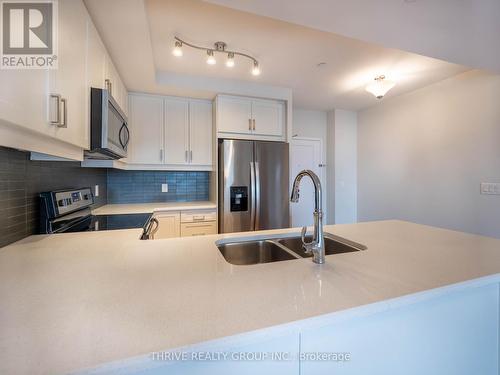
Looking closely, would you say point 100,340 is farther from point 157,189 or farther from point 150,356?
point 157,189

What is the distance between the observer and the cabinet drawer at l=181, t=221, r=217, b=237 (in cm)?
262

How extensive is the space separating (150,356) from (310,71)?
2765mm

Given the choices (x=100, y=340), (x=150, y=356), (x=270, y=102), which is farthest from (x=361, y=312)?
(x=270, y=102)

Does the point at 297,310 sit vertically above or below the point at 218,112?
below

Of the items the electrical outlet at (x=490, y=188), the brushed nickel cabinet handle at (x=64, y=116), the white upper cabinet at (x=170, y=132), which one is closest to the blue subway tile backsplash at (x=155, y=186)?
the white upper cabinet at (x=170, y=132)

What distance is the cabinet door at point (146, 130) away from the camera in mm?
2719

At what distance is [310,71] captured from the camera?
8.24 feet

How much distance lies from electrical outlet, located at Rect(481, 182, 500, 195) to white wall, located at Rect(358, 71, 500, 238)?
43 millimetres

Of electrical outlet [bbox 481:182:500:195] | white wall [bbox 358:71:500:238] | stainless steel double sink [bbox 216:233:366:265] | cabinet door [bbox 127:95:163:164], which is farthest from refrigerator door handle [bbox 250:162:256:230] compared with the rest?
electrical outlet [bbox 481:182:500:195]

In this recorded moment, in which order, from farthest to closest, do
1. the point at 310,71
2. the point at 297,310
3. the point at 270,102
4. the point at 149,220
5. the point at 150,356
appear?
the point at 270,102
the point at 310,71
the point at 149,220
the point at 297,310
the point at 150,356

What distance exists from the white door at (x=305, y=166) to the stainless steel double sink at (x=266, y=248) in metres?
2.53

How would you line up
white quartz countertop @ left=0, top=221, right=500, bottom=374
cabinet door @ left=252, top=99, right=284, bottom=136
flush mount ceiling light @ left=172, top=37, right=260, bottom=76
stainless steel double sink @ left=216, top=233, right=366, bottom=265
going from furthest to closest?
cabinet door @ left=252, top=99, right=284, bottom=136 → flush mount ceiling light @ left=172, top=37, right=260, bottom=76 → stainless steel double sink @ left=216, top=233, right=366, bottom=265 → white quartz countertop @ left=0, top=221, right=500, bottom=374

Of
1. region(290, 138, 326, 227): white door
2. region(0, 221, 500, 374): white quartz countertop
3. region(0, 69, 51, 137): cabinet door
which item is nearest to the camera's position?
region(0, 221, 500, 374): white quartz countertop

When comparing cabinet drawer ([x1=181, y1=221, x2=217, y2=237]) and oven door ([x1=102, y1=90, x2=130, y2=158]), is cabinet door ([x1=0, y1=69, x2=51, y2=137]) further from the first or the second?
cabinet drawer ([x1=181, y1=221, x2=217, y2=237])
